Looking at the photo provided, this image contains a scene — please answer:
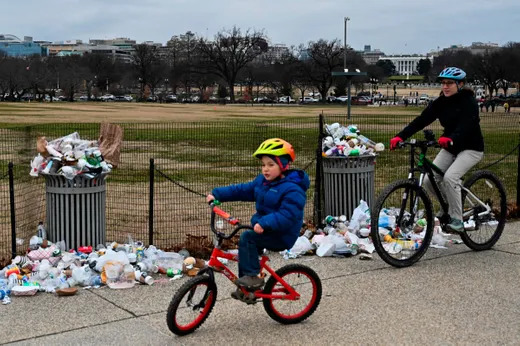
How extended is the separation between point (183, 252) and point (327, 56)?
342 feet

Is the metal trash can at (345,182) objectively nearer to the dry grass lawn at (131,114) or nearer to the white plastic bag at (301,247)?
the white plastic bag at (301,247)

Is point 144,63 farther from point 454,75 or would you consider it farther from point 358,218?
point 454,75

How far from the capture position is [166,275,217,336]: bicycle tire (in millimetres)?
4797

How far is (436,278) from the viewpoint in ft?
21.6

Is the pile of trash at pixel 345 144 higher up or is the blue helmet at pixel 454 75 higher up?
the blue helmet at pixel 454 75

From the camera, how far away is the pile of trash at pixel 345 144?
8.52m

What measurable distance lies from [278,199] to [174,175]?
926cm

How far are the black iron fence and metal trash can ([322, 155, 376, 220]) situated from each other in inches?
6.9

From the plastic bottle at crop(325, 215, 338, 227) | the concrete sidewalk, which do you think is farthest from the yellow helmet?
the plastic bottle at crop(325, 215, 338, 227)

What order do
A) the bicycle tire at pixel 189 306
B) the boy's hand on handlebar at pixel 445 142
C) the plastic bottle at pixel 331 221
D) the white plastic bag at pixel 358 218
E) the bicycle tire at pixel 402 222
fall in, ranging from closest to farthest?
the bicycle tire at pixel 189 306
the bicycle tire at pixel 402 222
the boy's hand on handlebar at pixel 445 142
the white plastic bag at pixel 358 218
the plastic bottle at pixel 331 221

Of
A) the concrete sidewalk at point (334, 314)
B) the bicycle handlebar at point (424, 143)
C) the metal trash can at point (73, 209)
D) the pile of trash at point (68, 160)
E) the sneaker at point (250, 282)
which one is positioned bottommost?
the concrete sidewalk at point (334, 314)

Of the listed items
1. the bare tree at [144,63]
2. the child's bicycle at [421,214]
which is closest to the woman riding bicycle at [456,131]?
the child's bicycle at [421,214]

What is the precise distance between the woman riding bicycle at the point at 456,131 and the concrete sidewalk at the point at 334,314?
88 cm

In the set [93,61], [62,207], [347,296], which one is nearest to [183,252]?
[62,207]
